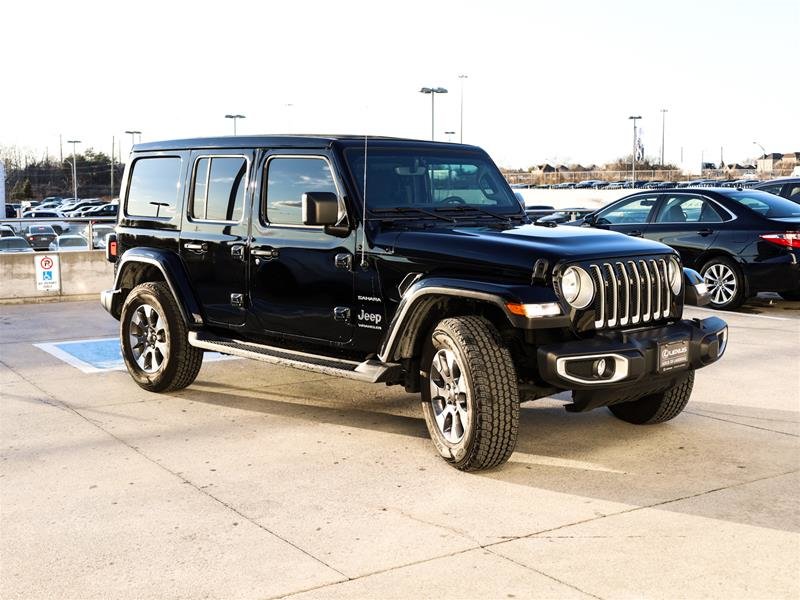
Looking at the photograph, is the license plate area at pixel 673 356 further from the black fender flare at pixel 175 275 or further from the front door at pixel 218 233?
the black fender flare at pixel 175 275

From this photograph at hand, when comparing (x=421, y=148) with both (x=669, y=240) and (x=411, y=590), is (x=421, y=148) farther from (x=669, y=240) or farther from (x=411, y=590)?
(x=669, y=240)

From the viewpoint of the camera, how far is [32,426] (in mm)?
6684

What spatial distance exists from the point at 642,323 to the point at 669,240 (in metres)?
7.93

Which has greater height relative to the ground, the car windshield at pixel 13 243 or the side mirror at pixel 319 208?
the side mirror at pixel 319 208

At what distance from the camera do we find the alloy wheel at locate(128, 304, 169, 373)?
763cm

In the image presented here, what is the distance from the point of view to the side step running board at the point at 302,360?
235 inches

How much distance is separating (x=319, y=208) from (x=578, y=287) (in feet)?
5.52

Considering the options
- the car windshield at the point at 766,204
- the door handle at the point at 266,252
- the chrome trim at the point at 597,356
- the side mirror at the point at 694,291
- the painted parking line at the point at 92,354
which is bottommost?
the painted parking line at the point at 92,354

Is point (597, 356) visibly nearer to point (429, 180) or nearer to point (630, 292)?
point (630, 292)

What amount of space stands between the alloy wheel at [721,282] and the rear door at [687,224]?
25 centimetres

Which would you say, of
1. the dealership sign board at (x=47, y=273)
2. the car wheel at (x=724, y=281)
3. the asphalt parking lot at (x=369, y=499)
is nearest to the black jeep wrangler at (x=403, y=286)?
the asphalt parking lot at (x=369, y=499)

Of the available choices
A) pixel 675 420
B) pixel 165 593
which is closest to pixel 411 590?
pixel 165 593

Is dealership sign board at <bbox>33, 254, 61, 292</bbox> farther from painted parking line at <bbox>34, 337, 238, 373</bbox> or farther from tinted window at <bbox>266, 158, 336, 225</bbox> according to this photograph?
tinted window at <bbox>266, 158, 336, 225</bbox>

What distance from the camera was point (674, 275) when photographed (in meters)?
6.06
